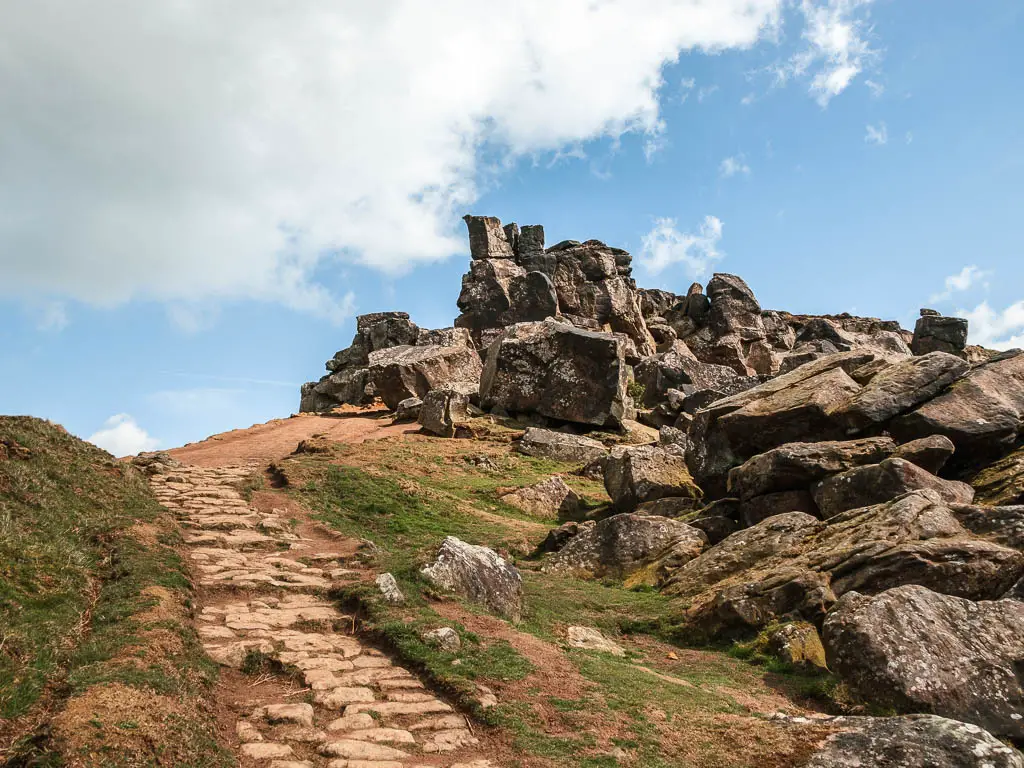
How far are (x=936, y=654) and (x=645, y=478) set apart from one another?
44.2 feet

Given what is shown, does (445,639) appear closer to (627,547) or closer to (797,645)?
(797,645)

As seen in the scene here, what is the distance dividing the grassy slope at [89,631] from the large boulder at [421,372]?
2595 centimetres

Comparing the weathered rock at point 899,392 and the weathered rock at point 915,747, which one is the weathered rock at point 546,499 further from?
the weathered rock at point 915,747

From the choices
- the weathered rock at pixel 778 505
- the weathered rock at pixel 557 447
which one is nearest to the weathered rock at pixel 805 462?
the weathered rock at pixel 778 505

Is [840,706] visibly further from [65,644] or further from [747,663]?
[65,644]

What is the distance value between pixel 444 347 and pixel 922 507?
108 feet

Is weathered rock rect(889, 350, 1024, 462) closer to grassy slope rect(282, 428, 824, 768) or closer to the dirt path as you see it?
grassy slope rect(282, 428, 824, 768)

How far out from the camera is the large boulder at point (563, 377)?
36.2m

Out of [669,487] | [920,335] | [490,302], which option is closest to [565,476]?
[669,487]

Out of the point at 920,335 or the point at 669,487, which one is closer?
the point at 669,487

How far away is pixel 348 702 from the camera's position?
8.67 m

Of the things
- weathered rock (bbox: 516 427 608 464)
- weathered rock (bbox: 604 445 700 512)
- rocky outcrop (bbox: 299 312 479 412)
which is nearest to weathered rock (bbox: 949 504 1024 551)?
weathered rock (bbox: 604 445 700 512)

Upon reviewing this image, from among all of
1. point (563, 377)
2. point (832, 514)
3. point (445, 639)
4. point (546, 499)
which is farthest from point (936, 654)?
point (563, 377)

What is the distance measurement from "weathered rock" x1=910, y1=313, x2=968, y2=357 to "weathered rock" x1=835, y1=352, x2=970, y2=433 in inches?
2172
